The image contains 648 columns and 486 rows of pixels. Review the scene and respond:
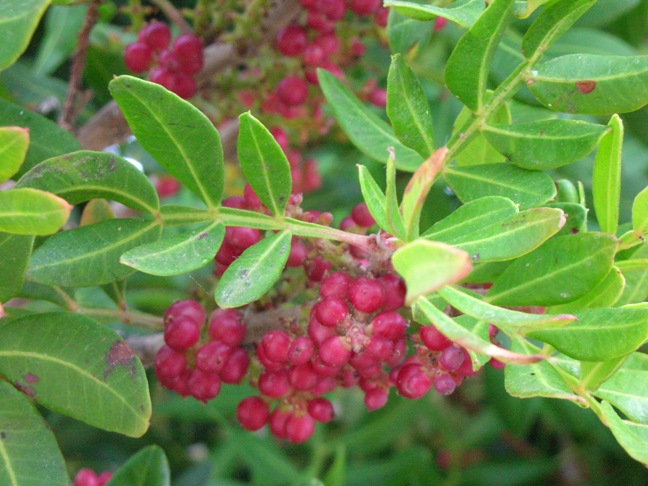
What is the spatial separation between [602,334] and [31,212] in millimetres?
481

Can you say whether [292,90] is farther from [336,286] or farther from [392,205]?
[392,205]

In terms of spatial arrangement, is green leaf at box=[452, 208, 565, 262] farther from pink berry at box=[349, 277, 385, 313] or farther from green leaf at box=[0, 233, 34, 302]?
green leaf at box=[0, 233, 34, 302]

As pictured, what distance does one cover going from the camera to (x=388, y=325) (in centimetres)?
79

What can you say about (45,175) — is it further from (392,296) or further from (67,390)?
(392,296)

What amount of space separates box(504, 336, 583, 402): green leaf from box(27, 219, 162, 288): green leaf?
1.22ft

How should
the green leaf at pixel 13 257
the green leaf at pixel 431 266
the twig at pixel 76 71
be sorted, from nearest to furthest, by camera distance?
1. the green leaf at pixel 431 266
2. the green leaf at pixel 13 257
3. the twig at pixel 76 71

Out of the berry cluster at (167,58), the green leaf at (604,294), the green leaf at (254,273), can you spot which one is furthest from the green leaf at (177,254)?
the berry cluster at (167,58)

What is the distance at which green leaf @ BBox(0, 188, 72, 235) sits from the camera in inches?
23.8

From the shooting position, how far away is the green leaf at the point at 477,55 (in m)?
0.70

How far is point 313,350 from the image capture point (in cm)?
84

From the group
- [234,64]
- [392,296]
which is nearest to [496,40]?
[392,296]

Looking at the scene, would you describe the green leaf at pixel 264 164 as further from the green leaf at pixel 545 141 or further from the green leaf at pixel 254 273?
the green leaf at pixel 545 141

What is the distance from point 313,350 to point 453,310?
16 centimetres

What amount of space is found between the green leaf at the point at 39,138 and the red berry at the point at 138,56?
→ 38cm
